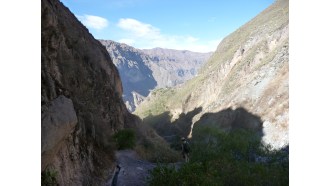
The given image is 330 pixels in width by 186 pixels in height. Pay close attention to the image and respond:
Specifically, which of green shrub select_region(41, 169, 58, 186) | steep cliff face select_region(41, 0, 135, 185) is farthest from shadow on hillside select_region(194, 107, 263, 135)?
green shrub select_region(41, 169, 58, 186)

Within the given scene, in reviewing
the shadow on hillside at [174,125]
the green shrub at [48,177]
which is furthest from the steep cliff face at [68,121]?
the shadow on hillside at [174,125]

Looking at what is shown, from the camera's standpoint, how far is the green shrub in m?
8.65

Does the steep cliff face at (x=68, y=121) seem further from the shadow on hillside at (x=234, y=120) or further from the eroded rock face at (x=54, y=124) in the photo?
the shadow on hillside at (x=234, y=120)

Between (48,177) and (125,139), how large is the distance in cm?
1696

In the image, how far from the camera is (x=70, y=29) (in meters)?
30.5

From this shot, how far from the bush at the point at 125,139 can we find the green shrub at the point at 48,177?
52.1ft

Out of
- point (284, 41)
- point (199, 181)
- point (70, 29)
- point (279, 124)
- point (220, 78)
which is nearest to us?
point (199, 181)

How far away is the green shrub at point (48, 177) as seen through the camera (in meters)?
8.65

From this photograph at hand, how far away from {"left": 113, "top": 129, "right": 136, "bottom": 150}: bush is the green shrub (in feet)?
52.1

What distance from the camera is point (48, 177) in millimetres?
8961

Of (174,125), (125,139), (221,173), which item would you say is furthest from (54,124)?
(174,125)
